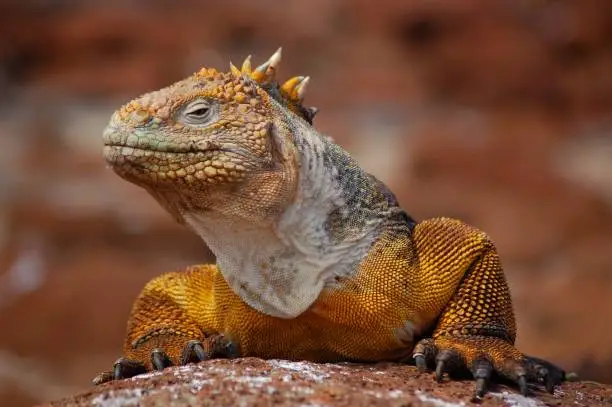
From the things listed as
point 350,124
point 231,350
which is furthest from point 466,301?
point 350,124

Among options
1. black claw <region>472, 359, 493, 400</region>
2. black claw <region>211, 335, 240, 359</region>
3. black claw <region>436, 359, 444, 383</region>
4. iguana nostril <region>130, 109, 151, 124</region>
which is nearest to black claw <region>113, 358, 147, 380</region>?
black claw <region>211, 335, 240, 359</region>

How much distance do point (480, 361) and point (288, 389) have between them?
0.80 m

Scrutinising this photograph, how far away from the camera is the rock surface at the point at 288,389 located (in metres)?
3.17

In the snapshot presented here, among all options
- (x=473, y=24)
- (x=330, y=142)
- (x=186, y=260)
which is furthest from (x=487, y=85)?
(x=330, y=142)

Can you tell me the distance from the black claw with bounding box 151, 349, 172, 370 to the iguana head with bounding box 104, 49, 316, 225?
2.14 feet

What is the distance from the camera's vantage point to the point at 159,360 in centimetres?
394

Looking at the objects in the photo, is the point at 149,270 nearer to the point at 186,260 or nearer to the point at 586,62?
the point at 186,260

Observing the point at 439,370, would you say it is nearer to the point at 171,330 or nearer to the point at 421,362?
the point at 421,362

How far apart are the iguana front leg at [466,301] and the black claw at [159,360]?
1036 millimetres

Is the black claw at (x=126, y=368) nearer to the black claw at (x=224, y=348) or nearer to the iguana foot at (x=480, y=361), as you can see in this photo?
the black claw at (x=224, y=348)

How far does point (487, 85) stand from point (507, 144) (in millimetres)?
715

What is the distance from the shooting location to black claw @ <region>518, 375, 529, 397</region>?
139 inches

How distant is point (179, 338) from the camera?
4.15 meters

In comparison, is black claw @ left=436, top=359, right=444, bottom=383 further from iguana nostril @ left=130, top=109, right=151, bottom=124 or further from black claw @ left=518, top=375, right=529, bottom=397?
iguana nostril @ left=130, top=109, right=151, bottom=124
